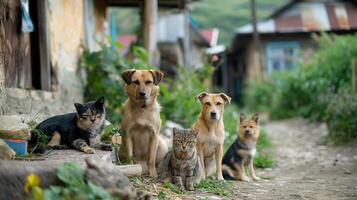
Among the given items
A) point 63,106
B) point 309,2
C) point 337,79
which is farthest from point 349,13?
point 63,106

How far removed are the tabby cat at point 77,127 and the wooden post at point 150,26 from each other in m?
5.03

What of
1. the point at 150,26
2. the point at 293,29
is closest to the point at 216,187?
the point at 150,26

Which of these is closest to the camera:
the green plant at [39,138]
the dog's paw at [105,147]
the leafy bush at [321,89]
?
the green plant at [39,138]

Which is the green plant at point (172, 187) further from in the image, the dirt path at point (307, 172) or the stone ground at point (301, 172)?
the dirt path at point (307, 172)

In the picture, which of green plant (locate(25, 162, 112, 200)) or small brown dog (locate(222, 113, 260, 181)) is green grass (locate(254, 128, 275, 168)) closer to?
small brown dog (locate(222, 113, 260, 181))

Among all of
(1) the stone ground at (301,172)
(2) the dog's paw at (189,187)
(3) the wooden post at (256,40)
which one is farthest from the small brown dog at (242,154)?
(3) the wooden post at (256,40)

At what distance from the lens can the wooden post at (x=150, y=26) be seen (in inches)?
421

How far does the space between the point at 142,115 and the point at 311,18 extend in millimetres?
19389

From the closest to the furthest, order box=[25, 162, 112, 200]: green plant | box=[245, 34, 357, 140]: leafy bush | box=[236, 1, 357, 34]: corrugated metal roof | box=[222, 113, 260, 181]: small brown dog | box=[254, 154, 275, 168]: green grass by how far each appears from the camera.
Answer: box=[25, 162, 112, 200]: green plant
box=[222, 113, 260, 181]: small brown dog
box=[254, 154, 275, 168]: green grass
box=[245, 34, 357, 140]: leafy bush
box=[236, 1, 357, 34]: corrugated metal roof

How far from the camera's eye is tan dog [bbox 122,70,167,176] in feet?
19.7

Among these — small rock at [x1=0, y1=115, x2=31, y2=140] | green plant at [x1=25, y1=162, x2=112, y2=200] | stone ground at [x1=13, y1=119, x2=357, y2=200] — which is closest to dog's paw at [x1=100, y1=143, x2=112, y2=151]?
stone ground at [x1=13, y1=119, x2=357, y2=200]

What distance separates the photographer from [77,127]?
18.8ft

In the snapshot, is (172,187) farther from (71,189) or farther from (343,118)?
(343,118)

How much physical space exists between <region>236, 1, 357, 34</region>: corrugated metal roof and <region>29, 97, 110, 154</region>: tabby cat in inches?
741
